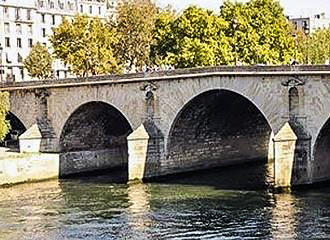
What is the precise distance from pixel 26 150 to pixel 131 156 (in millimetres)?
8903

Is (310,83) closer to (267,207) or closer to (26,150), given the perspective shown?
(267,207)

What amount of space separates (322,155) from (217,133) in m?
11.2

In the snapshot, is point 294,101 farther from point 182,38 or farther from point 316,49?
point 316,49

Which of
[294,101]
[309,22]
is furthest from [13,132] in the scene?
[309,22]

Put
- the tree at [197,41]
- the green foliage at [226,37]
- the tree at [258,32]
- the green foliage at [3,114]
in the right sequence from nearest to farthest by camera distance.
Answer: the green foliage at [3,114], the tree at [197,41], the green foliage at [226,37], the tree at [258,32]

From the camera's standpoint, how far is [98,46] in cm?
6575

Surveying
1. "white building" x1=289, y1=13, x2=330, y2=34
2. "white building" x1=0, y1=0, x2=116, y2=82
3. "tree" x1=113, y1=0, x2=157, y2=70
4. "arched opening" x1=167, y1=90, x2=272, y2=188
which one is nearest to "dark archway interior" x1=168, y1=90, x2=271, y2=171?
"arched opening" x1=167, y1=90, x2=272, y2=188

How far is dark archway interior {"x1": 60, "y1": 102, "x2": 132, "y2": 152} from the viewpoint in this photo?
177 feet

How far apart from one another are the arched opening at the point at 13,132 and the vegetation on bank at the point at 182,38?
8.20m

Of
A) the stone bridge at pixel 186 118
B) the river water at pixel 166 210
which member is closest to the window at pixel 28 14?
the stone bridge at pixel 186 118

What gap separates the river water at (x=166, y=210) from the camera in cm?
3309

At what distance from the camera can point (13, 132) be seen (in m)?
59.4

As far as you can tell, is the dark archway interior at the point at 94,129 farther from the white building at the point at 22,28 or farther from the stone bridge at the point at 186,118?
the white building at the point at 22,28

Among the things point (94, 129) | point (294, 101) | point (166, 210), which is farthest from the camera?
point (94, 129)
